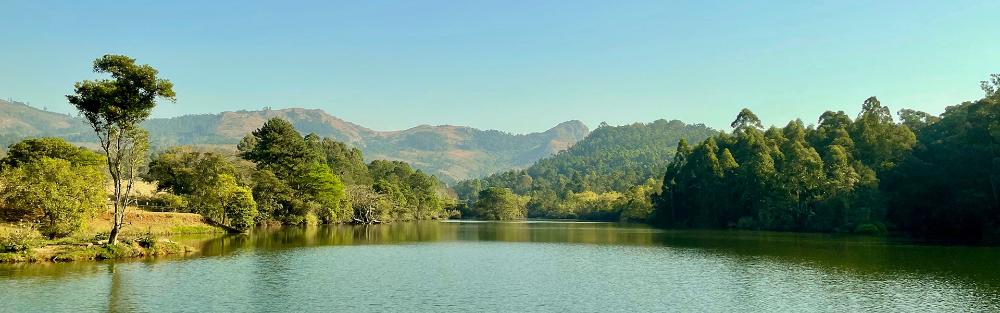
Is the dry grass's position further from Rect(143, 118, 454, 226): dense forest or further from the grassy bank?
Rect(143, 118, 454, 226): dense forest

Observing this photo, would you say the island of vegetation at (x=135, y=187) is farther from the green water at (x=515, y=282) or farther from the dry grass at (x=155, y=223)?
the green water at (x=515, y=282)

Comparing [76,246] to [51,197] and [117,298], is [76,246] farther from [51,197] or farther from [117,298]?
[117,298]

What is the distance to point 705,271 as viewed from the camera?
122 ft

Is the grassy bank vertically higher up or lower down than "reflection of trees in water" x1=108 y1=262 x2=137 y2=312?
higher up

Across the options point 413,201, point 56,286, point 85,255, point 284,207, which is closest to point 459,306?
point 56,286

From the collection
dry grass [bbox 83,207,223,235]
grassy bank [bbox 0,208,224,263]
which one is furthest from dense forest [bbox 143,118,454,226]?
grassy bank [bbox 0,208,224,263]

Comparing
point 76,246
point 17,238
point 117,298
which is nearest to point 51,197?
point 17,238

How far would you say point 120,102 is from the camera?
137 ft

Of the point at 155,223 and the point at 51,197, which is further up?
the point at 51,197

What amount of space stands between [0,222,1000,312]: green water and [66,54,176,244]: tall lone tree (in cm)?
784

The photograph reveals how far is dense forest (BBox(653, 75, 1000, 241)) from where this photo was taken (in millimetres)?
68188

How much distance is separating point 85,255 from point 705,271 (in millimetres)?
34831

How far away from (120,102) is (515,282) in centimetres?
2681

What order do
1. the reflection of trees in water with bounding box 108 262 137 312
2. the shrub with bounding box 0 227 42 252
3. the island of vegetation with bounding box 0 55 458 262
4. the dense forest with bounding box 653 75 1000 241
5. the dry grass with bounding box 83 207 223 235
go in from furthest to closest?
1. the dense forest with bounding box 653 75 1000 241
2. the dry grass with bounding box 83 207 223 235
3. the island of vegetation with bounding box 0 55 458 262
4. the shrub with bounding box 0 227 42 252
5. the reflection of trees in water with bounding box 108 262 137 312
